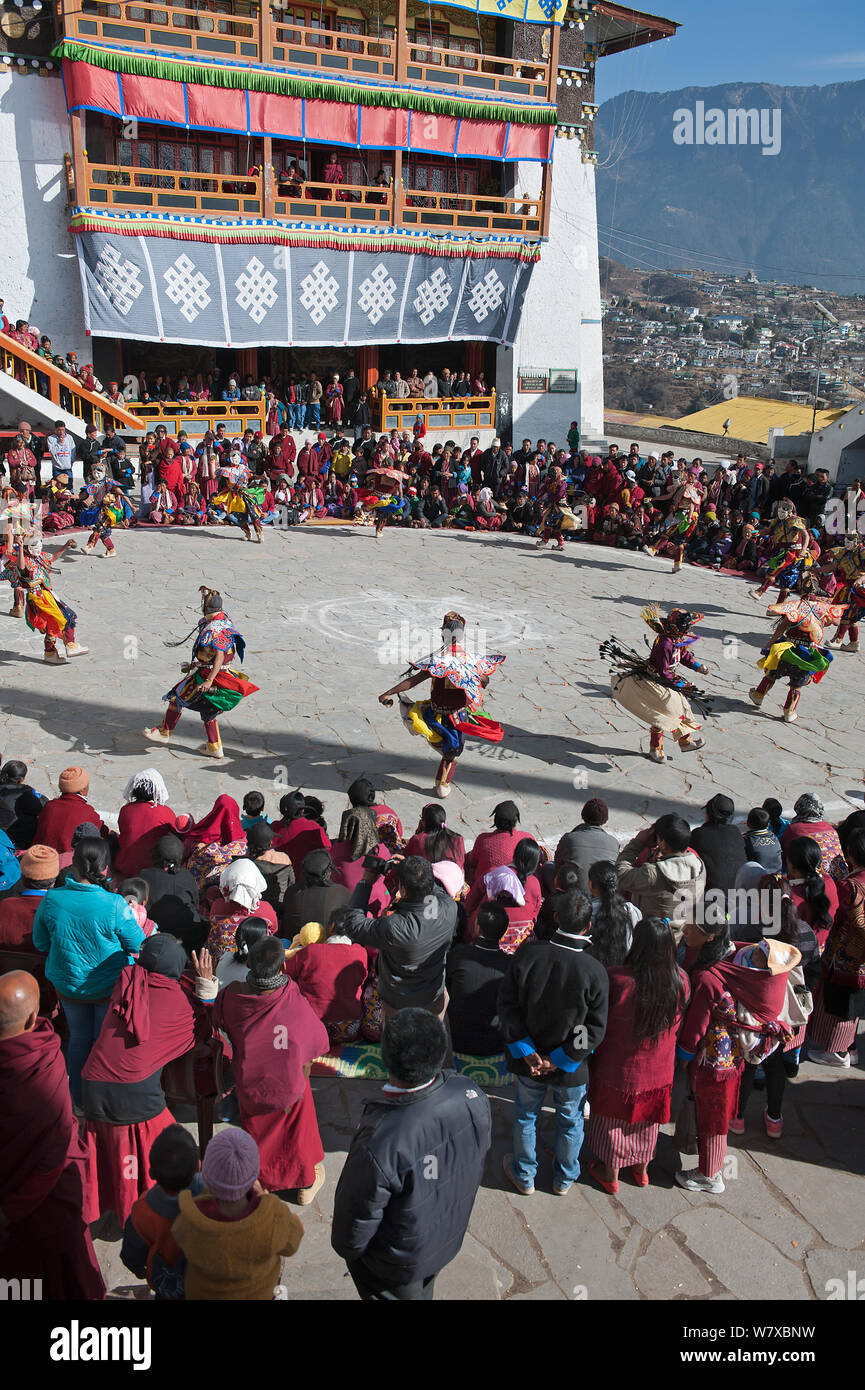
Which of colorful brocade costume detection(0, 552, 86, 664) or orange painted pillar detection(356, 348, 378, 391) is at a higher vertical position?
orange painted pillar detection(356, 348, 378, 391)

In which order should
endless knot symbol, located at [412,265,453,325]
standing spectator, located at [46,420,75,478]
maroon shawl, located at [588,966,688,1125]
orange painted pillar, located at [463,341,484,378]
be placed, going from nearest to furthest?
maroon shawl, located at [588,966,688,1125], standing spectator, located at [46,420,75,478], endless knot symbol, located at [412,265,453,325], orange painted pillar, located at [463,341,484,378]

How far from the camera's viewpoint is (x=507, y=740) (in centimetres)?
978

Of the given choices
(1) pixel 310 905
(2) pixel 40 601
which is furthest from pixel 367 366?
(1) pixel 310 905

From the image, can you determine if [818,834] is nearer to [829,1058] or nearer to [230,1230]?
[829,1058]

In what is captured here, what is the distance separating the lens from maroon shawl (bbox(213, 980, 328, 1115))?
410 centimetres

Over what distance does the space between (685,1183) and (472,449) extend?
57.2ft

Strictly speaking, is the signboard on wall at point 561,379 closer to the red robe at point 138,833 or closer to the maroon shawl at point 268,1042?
the red robe at point 138,833

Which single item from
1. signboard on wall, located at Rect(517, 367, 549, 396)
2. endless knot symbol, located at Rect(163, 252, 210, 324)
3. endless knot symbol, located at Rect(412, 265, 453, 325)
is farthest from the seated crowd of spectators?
signboard on wall, located at Rect(517, 367, 549, 396)

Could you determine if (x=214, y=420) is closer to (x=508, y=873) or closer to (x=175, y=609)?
(x=175, y=609)

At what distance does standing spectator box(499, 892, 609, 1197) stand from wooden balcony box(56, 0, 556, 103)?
19.5 m

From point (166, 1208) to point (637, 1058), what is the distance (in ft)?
6.61

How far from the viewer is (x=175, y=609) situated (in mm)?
12922

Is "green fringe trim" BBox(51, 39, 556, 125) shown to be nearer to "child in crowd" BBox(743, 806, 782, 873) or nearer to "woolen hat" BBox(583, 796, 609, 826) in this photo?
"woolen hat" BBox(583, 796, 609, 826)
